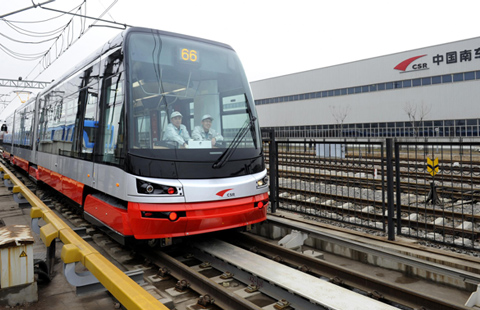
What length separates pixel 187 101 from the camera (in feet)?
17.4

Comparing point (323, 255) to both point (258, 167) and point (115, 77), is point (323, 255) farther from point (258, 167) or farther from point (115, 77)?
point (115, 77)

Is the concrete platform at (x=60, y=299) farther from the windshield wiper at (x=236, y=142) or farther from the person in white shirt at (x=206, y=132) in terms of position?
the person in white shirt at (x=206, y=132)

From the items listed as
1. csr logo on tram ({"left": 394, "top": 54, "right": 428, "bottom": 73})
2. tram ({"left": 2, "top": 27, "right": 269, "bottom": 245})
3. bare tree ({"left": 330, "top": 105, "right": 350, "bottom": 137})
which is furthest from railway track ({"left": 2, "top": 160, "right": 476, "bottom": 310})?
bare tree ({"left": 330, "top": 105, "right": 350, "bottom": 137})

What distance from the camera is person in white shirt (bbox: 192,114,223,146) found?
5.23 m

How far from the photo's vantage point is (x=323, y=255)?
5395mm

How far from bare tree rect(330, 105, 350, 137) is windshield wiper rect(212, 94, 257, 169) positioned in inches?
1567

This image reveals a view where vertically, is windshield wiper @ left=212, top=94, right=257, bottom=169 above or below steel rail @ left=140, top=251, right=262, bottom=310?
above

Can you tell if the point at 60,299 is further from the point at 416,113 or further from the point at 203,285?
the point at 416,113

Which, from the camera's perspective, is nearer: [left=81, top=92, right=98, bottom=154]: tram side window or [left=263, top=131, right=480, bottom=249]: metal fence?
[left=263, top=131, right=480, bottom=249]: metal fence

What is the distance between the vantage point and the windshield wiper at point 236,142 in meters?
5.16

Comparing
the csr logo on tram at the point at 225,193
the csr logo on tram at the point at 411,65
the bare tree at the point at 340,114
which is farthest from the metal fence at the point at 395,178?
the bare tree at the point at 340,114

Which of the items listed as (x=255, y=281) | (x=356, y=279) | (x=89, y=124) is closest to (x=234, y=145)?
(x=255, y=281)

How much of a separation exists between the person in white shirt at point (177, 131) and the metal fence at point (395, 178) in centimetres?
246

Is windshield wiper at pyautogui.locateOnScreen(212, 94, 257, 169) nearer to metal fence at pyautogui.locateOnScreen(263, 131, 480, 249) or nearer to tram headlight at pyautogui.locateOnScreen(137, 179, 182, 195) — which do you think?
tram headlight at pyautogui.locateOnScreen(137, 179, 182, 195)
